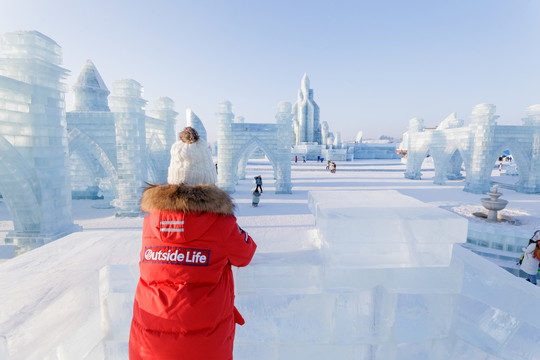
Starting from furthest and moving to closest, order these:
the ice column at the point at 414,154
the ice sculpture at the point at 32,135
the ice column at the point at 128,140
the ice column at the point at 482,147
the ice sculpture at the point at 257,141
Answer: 1. the ice column at the point at 414,154
2. the ice sculpture at the point at 257,141
3. the ice column at the point at 482,147
4. the ice column at the point at 128,140
5. the ice sculpture at the point at 32,135

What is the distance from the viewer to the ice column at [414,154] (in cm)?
1830

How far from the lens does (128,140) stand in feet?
30.4

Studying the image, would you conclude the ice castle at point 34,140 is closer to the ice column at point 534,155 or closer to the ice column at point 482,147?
the ice column at point 482,147

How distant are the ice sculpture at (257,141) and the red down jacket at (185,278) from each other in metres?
11.9

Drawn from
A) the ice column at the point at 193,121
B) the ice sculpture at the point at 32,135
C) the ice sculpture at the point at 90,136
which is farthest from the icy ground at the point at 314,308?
the ice column at the point at 193,121

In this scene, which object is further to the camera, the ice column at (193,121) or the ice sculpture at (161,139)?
the ice column at (193,121)

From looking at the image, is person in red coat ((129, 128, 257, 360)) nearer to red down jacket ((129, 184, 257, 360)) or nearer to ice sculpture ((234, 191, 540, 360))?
red down jacket ((129, 184, 257, 360))

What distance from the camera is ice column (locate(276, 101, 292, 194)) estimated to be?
1289 centimetres

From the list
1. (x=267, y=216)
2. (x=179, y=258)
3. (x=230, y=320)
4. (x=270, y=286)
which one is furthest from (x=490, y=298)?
(x=267, y=216)

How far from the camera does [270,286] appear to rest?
1.39 m

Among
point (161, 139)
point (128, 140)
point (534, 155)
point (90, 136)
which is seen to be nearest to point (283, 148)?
point (161, 139)

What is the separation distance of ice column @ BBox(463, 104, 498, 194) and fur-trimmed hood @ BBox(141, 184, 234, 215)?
51.8 feet

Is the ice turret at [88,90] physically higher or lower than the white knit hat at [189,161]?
higher

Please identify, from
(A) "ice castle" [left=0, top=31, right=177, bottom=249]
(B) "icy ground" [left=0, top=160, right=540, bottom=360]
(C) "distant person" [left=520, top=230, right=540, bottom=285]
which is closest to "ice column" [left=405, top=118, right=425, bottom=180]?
(C) "distant person" [left=520, top=230, right=540, bottom=285]
